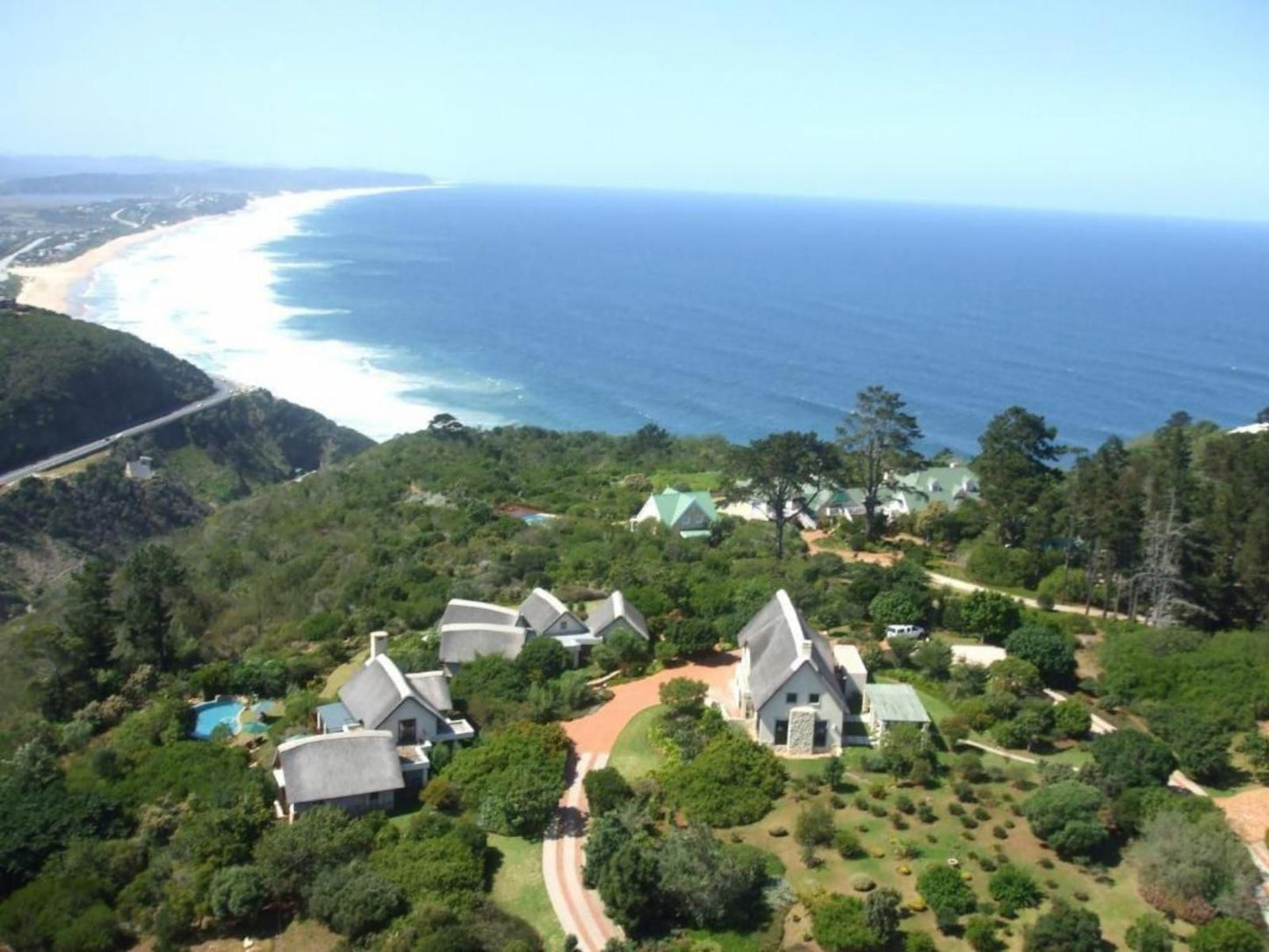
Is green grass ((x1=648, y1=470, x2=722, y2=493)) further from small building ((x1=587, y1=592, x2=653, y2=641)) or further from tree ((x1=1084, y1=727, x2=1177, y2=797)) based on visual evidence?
tree ((x1=1084, y1=727, x2=1177, y2=797))

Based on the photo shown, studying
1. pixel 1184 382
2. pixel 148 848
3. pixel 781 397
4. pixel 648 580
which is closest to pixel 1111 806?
pixel 648 580

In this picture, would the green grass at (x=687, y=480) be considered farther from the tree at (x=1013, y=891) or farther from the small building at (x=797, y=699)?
the tree at (x=1013, y=891)

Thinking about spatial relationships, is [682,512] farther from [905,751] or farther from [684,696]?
[905,751]

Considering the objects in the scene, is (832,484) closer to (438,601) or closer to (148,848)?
(438,601)

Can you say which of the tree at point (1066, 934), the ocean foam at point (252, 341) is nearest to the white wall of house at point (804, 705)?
the tree at point (1066, 934)

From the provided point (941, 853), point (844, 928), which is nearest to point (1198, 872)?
point (941, 853)

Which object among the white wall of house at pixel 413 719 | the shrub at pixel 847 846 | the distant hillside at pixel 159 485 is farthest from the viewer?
the distant hillside at pixel 159 485
